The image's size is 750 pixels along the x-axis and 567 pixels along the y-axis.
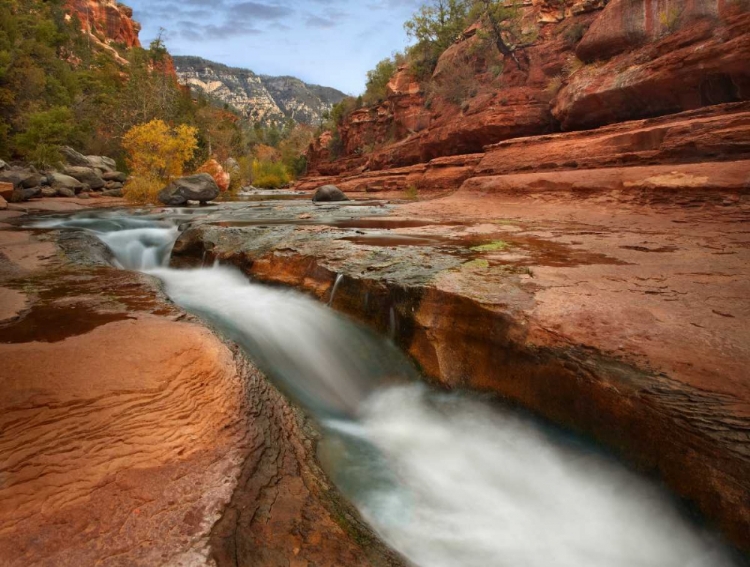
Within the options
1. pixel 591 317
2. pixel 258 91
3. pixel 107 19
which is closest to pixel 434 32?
pixel 591 317

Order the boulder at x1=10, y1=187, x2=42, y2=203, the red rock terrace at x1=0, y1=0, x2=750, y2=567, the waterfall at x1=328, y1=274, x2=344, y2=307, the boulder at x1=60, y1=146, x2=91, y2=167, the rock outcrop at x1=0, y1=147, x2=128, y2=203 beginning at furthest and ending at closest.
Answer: the boulder at x1=60, y1=146, x2=91, y2=167 < the rock outcrop at x1=0, y1=147, x2=128, y2=203 < the boulder at x1=10, y1=187, x2=42, y2=203 < the waterfall at x1=328, y1=274, x2=344, y2=307 < the red rock terrace at x1=0, y1=0, x2=750, y2=567

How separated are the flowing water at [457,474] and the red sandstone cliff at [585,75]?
11012 millimetres

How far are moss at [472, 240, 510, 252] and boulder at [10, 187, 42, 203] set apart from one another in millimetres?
17510

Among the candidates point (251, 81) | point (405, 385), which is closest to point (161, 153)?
point (405, 385)

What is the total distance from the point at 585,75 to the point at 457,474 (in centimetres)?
1439

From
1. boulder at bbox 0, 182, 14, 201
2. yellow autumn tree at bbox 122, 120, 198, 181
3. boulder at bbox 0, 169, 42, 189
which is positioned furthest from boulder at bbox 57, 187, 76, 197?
boulder at bbox 0, 182, 14, 201

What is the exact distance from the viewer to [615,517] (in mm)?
2148

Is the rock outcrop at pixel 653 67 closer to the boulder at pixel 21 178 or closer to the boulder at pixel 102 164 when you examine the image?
the boulder at pixel 21 178

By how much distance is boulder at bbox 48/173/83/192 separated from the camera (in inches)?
698

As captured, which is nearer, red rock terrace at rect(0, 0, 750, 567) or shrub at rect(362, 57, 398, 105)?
red rock terrace at rect(0, 0, 750, 567)

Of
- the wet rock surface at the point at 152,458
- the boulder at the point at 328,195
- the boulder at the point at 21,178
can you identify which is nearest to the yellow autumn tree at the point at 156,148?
the boulder at the point at 21,178

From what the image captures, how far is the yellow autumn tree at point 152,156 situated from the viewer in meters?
17.0

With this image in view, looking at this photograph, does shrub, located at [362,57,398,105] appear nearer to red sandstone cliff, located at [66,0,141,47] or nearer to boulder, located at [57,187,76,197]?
boulder, located at [57,187,76,197]

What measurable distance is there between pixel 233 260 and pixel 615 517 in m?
5.31
